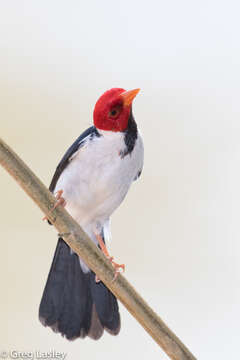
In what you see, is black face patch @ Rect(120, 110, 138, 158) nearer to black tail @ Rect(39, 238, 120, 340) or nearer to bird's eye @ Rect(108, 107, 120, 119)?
bird's eye @ Rect(108, 107, 120, 119)

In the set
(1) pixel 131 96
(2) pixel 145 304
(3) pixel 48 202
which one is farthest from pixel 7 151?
(1) pixel 131 96

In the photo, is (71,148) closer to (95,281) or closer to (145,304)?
(95,281)

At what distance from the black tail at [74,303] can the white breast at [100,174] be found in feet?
1.04

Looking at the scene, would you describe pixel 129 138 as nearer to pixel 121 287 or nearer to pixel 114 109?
pixel 114 109

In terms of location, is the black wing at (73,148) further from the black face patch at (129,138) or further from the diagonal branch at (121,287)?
the diagonal branch at (121,287)

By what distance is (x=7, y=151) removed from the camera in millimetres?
838

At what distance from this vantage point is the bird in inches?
57.5

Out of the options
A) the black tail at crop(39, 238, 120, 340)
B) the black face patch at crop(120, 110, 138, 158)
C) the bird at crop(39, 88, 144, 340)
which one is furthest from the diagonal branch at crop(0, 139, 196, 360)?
the black tail at crop(39, 238, 120, 340)

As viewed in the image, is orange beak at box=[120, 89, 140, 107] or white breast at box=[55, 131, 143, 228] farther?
white breast at box=[55, 131, 143, 228]

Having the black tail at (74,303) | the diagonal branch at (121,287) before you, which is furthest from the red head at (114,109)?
the black tail at (74,303)

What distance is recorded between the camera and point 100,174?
1487 millimetres

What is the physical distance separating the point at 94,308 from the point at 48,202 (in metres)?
1.01

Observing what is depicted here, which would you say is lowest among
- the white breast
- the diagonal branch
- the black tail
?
the diagonal branch

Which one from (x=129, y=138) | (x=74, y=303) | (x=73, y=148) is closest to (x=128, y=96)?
(x=129, y=138)
